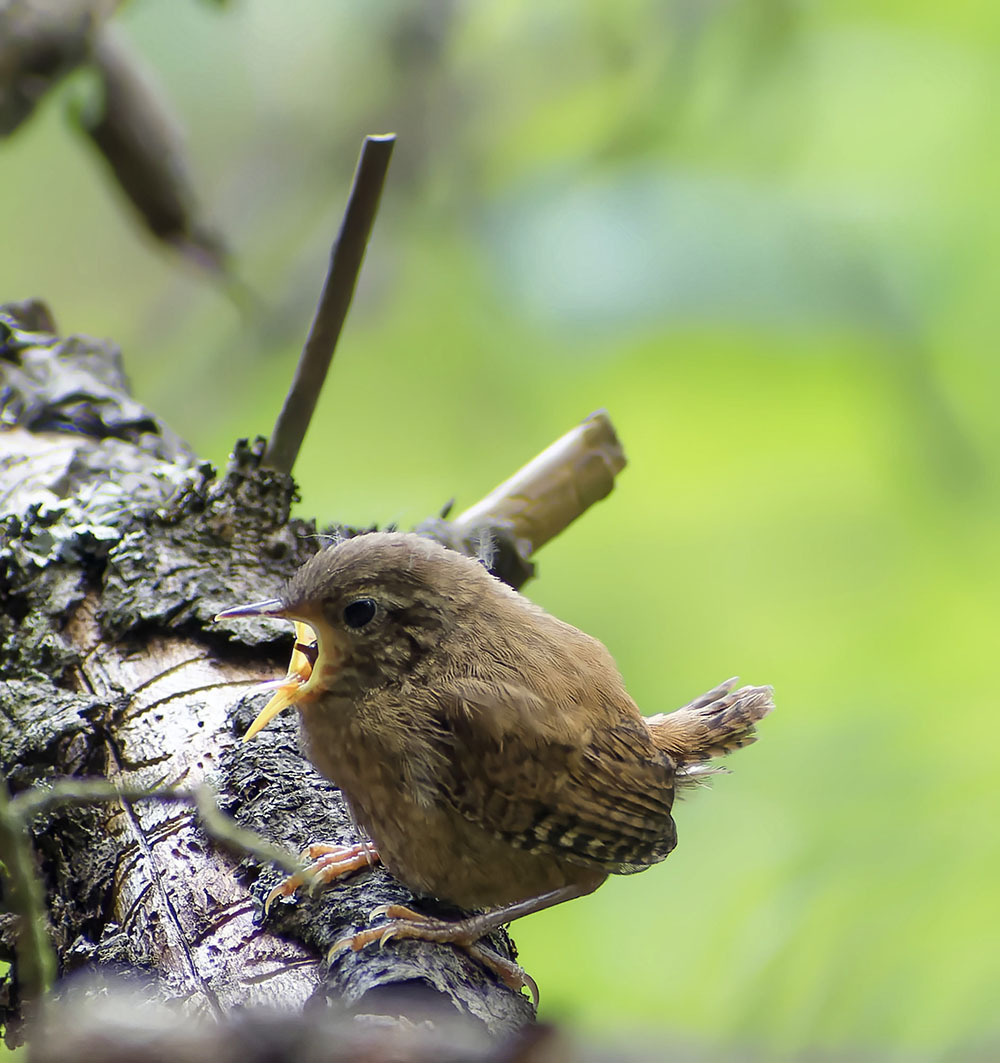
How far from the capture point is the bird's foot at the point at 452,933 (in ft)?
4.51

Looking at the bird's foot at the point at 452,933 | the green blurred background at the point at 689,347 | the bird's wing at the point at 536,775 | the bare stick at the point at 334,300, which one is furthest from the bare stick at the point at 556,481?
the green blurred background at the point at 689,347

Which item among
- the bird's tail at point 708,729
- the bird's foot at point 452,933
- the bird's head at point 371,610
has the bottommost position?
the bird's foot at point 452,933

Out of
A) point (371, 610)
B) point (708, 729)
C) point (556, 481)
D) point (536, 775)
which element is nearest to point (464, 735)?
point (536, 775)

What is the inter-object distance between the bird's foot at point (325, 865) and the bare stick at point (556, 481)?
79 centimetres

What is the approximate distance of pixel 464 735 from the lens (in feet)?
5.21

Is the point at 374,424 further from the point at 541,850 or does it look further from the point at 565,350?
the point at 541,850

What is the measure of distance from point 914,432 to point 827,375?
40 cm

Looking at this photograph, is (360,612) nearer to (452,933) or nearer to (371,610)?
(371,610)

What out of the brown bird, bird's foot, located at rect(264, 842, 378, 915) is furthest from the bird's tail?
bird's foot, located at rect(264, 842, 378, 915)

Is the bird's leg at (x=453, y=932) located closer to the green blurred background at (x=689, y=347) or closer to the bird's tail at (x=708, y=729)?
the bird's tail at (x=708, y=729)

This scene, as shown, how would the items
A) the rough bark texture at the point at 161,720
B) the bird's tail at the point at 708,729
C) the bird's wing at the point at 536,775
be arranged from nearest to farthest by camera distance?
the rough bark texture at the point at 161,720
the bird's wing at the point at 536,775
the bird's tail at the point at 708,729

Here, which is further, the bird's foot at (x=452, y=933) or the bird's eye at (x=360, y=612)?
the bird's eye at (x=360, y=612)

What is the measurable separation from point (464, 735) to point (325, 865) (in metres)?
0.28

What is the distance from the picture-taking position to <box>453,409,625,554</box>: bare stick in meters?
2.22
